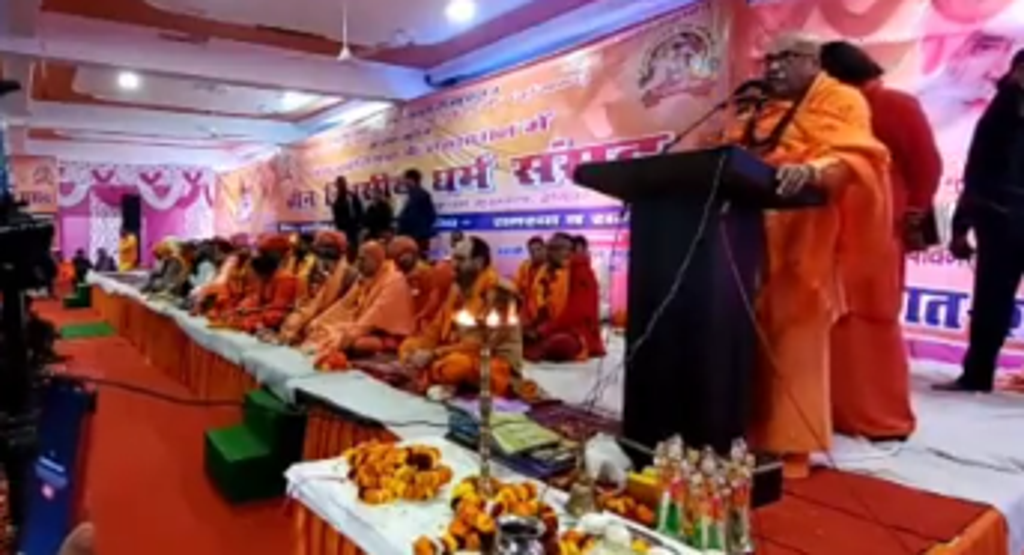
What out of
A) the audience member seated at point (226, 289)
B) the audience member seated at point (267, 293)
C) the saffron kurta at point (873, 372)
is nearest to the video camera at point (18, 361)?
the saffron kurta at point (873, 372)

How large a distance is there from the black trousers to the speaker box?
16026 mm

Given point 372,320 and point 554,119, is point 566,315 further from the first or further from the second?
point 554,119

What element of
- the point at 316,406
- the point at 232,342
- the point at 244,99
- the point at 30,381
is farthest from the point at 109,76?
the point at 30,381

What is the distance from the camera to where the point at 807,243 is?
202 centimetres

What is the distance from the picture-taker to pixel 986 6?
137 inches

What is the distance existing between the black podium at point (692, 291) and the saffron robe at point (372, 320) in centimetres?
249

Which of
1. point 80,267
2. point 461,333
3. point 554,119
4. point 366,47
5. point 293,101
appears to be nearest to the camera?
point 461,333

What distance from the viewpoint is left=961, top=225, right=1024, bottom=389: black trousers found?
10.1 feet

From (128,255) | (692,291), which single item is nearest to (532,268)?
(692,291)

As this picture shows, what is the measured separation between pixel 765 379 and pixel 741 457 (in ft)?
1.82

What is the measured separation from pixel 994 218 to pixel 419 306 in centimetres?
318

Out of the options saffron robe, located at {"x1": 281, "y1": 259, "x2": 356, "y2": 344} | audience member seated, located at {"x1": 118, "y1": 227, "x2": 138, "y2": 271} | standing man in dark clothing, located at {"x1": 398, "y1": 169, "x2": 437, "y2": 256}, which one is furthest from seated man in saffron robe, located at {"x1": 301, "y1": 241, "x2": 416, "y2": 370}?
audience member seated, located at {"x1": 118, "y1": 227, "x2": 138, "y2": 271}

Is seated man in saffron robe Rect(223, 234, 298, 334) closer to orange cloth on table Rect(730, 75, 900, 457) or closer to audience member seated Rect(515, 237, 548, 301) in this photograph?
audience member seated Rect(515, 237, 548, 301)

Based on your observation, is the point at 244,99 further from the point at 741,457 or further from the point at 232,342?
the point at 741,457
